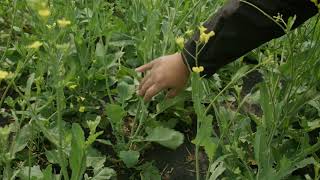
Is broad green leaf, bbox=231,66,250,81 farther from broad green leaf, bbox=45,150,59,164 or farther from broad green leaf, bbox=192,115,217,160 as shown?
broad green leaf, bbox=45,150,59,164

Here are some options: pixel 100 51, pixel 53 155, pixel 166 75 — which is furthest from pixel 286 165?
pixel 100 51

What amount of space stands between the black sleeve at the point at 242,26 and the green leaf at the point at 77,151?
32 cm

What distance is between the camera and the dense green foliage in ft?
3.71

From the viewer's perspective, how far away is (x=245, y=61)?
1.87m

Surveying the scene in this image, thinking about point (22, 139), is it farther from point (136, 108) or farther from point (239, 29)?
point (239, 29)

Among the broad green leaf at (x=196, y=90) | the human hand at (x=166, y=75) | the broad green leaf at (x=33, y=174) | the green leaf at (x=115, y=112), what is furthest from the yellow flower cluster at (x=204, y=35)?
the broad green leaf at (x=33, y=174)

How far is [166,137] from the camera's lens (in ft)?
4.39

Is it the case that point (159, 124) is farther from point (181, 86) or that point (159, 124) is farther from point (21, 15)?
point (21, 15)

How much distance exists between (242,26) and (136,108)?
0.48 m

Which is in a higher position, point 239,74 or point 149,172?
point 239,74

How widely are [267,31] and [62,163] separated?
0.55m

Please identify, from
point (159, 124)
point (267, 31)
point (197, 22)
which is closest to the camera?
point (267, 31)

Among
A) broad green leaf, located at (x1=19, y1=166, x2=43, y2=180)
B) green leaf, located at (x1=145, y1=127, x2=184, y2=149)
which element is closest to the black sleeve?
green leaf, located at (x1=145, y1=127, x2=184, y2=149)

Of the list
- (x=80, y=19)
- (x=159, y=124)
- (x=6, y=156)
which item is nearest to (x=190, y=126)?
(x=159, y=124)
